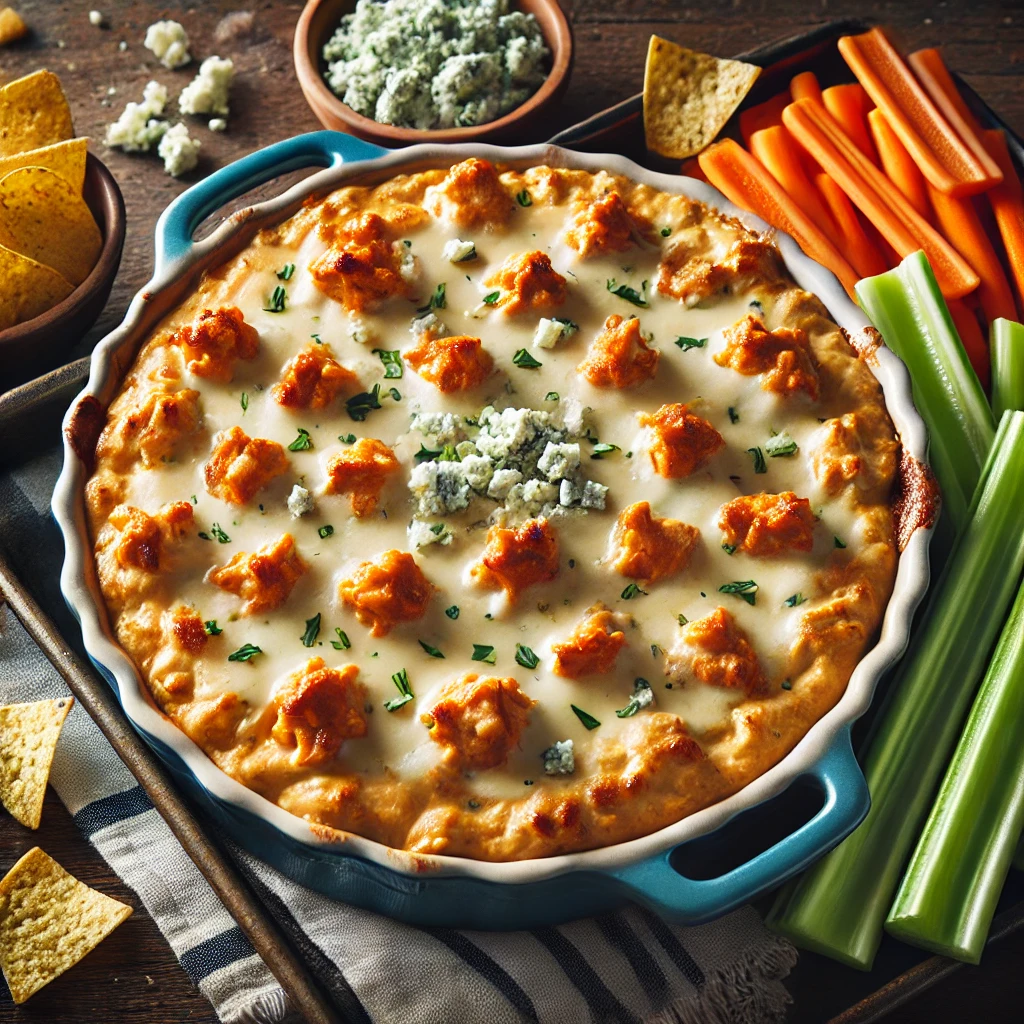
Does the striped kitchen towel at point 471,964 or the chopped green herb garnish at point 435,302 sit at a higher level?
the chopped green herb garnish at point 435,302

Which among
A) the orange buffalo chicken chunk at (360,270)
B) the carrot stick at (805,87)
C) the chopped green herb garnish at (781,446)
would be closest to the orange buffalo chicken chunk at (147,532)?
the orange buffalo chicken chunk at (360,270)

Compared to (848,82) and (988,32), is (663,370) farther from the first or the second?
(988,32)

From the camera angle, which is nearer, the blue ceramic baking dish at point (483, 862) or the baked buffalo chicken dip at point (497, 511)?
the blue ceramic baking dish at point (483, 862)

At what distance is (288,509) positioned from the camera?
10.00ft

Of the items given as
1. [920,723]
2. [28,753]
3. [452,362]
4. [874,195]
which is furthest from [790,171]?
[28,753]

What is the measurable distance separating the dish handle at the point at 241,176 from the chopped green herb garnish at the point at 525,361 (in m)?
0.82

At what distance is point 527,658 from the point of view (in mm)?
2840

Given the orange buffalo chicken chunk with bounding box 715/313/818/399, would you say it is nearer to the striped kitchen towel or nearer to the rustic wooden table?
the striped kitchen towel

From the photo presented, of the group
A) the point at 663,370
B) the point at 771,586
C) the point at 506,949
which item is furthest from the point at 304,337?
the point at 506,949

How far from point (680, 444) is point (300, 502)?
94 cm

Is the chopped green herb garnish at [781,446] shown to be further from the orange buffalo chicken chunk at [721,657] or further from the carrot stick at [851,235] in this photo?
the carrot stick at [851,235]

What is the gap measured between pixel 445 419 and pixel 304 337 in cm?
47

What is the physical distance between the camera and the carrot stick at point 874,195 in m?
3.86

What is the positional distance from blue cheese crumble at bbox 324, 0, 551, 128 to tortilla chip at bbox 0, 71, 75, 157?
0.93m
